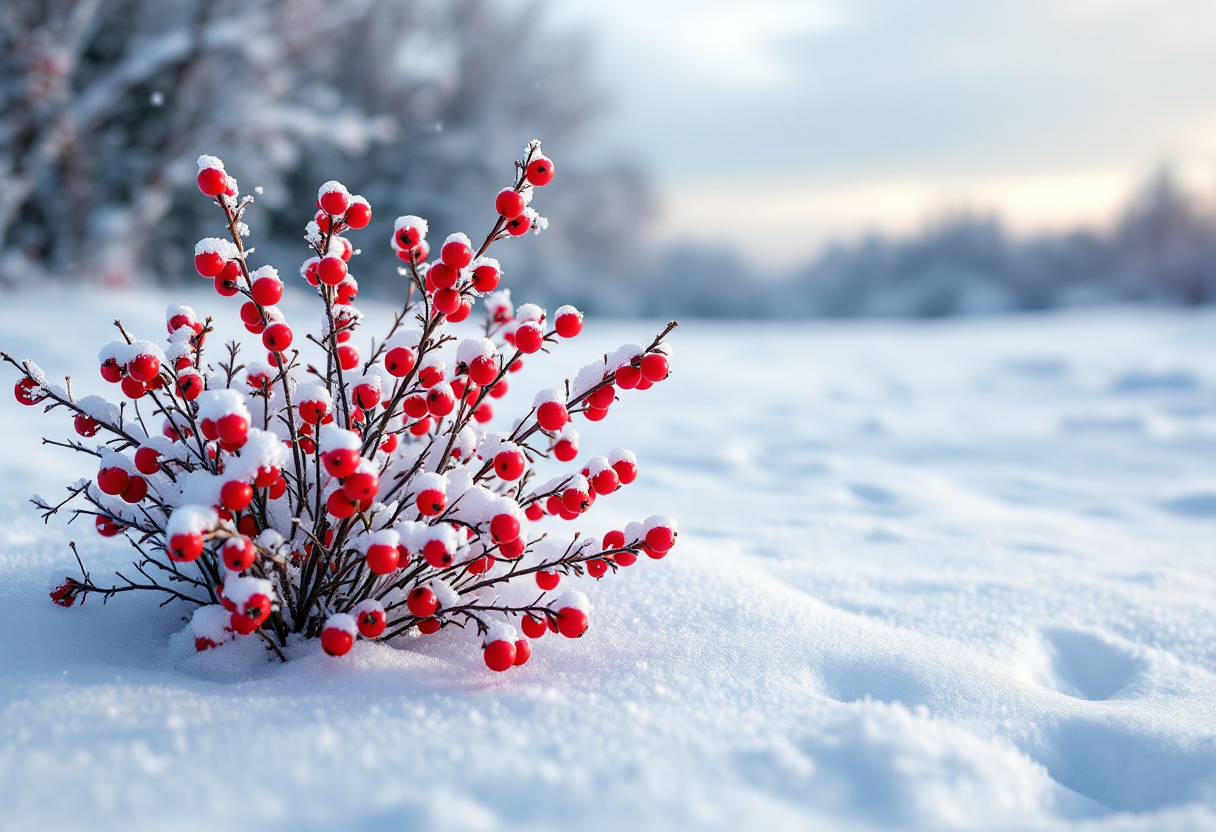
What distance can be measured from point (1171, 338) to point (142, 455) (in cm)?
794

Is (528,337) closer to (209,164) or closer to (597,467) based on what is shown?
(597,467)

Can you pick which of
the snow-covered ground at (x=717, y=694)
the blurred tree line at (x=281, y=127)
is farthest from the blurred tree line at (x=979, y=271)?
the snow-covered ground at (x=717, y=694)

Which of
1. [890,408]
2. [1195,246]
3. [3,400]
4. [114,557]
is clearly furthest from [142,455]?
[1195,246]

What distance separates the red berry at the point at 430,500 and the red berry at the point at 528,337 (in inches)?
9.8

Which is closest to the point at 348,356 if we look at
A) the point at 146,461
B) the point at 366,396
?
the point at 366,396

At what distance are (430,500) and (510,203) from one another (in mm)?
431

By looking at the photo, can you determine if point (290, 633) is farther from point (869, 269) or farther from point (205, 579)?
point (869, 269)

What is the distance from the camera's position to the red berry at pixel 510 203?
1.17 meters

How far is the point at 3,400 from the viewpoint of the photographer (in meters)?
3.29

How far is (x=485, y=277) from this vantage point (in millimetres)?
1188

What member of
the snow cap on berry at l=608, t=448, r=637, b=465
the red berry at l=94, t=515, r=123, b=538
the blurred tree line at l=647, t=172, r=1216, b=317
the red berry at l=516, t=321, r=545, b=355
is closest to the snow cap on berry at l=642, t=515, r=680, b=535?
the snow cap on berry at l=608, t=448, r=637, b=465

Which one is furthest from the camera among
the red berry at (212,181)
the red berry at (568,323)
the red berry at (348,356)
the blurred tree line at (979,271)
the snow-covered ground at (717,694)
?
the blurred tree line at (979,271)

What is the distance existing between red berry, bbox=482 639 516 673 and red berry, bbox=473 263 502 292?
1.67ft

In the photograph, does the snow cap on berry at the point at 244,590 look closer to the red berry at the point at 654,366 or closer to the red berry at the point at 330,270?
the red berry at the point at 330,270
